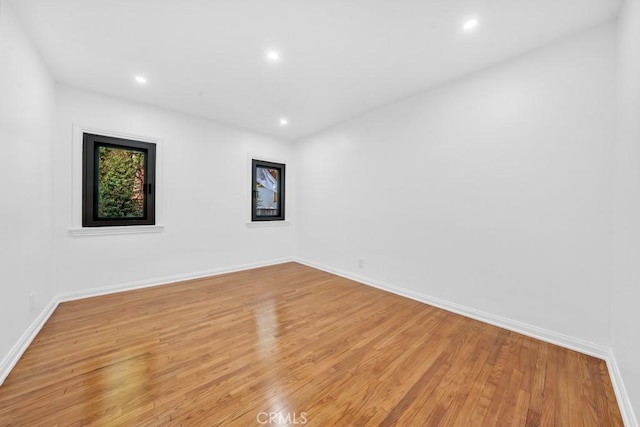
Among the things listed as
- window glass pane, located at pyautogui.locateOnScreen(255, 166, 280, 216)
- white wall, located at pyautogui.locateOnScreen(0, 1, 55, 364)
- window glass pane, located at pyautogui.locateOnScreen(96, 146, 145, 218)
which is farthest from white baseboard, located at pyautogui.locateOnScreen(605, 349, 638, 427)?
window glass pane, located at pyautogui.locateOnScreen(96, 146, 145, 218)

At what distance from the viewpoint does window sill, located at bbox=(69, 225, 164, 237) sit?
2.97 meters

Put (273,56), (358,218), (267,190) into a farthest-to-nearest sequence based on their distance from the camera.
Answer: (267,190)
(358,218)
(273,56)

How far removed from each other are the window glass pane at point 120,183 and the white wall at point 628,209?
15.8 ft

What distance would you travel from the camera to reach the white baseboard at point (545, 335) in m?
1.45

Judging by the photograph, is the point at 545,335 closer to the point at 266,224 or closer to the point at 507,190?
the point at 507,190

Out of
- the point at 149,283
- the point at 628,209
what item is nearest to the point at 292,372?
the point at 628,209

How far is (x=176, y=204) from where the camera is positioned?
3.69 metres

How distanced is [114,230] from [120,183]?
65 centimetres

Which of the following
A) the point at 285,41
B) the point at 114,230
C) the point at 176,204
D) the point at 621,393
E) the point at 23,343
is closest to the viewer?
the point at 621,393

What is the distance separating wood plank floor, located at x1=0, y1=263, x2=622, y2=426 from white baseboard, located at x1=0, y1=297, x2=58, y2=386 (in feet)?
0.14

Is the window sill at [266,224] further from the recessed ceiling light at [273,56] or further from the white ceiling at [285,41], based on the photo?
the recessed ceiling light at [273,56]

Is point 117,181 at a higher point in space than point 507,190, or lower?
→ higher

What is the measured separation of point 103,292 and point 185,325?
1643 millimetres

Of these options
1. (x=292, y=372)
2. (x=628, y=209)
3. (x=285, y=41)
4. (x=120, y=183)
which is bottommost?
(x=292, y=372)
